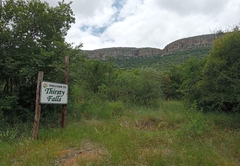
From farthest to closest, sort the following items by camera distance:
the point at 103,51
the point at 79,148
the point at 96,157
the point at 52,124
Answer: the point at 103,51
the point at 52,124
the point at 79,148
the point at 96,157

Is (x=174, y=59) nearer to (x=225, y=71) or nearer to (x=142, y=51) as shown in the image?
(x=142, y=51)

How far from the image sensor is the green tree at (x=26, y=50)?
A: 6429 mm

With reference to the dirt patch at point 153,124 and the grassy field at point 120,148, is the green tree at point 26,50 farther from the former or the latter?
the dirt patch at point 153,124

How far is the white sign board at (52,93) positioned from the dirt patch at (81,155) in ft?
5.28

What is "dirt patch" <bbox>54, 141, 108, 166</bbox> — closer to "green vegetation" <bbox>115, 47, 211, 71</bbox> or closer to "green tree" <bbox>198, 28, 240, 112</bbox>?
"green tree" <bbox>198, 28, 240, 112</bbox>

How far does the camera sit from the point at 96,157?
3.96 metres

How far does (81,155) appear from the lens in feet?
13.7

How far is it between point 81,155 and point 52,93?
86.4 inches

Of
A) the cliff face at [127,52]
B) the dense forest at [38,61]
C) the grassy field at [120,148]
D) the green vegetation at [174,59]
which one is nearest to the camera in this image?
the grassy field at [120,148]

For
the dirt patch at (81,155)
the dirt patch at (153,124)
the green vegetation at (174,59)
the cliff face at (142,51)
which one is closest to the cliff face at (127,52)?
the cliff face at (142,51)

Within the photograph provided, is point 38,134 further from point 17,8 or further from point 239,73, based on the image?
point 239,73

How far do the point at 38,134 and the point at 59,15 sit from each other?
4698 millimetres

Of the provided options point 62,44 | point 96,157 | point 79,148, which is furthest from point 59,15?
point 96,157

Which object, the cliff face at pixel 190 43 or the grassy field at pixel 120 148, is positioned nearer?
the grassy field at pixel 120 148
